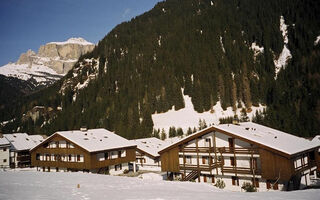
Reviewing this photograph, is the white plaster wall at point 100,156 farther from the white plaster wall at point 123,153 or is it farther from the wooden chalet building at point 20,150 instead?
the wooden chalet building at point 20,150

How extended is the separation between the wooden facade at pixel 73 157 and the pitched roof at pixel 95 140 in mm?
621

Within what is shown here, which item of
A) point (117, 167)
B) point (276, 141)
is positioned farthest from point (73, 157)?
point (276, 141)

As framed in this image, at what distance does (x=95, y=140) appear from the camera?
54312 millimetres

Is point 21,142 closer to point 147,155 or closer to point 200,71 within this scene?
point 147,155

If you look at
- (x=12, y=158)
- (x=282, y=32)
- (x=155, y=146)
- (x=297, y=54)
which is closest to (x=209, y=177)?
(x=155, y=146)

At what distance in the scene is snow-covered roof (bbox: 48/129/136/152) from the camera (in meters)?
50.9

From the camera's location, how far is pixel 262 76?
12569 centimetres

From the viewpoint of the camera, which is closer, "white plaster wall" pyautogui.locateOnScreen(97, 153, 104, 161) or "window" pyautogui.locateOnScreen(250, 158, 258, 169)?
"window" pyautogui.locateOnScreen(250, 158, 258, 169)

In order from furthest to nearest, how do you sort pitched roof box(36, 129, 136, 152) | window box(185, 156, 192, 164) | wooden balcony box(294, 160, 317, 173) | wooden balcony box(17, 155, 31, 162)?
wooden balcony box(17, 155, 31, 162) < pitched roof box(36, 129, 136, 152) < window box(185, 156, 192, 164) < wooden balcony box(294, 160, 317, 173)

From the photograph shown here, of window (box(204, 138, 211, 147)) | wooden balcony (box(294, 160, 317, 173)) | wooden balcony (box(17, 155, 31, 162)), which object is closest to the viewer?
wooden balcony (box(294, 160, 317, 173))

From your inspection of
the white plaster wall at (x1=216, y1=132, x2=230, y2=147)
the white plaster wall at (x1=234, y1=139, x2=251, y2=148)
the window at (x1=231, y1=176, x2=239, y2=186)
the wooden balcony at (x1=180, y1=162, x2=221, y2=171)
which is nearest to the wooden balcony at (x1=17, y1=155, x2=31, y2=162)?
the wooden balcony at (x1=180, y1=162, x2=221, y2=171)

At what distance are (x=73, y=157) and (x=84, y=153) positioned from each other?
386cm

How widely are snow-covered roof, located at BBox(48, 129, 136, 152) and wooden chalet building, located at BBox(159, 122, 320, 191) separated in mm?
15604

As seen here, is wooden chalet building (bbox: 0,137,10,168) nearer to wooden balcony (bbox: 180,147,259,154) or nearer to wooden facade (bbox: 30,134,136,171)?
wooden facade (bbox: 30,134,136,171)
